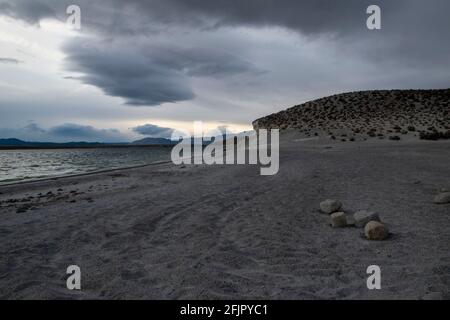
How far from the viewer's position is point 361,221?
6.77 meters

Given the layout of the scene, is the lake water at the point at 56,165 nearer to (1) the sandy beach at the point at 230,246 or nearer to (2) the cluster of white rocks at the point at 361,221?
(1) the sandy beach at the point at 230,246

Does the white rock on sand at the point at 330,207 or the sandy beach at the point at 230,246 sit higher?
the white rock on sand at the point at 330,207

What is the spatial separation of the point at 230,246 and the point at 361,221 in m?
2.77

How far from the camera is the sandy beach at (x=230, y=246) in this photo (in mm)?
4594

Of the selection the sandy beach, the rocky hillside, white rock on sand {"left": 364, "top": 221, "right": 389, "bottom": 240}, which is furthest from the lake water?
white rock on sand {"left": 364, "top": 221, "right": 389, "bottom": 240}

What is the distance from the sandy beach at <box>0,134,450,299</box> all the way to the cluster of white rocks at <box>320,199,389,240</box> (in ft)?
0.59

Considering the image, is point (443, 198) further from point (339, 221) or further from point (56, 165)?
point (56, 165)

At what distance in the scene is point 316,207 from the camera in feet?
28.4

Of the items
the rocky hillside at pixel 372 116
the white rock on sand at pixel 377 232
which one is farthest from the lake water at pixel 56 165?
the white rock on sand at pixel 377 232

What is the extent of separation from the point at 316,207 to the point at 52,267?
615cm

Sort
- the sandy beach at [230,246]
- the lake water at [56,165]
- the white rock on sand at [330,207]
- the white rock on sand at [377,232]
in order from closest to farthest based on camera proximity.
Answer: the sandy beach at [230,246], the white rock on sand at [377,232], the white rock on sand at [330,207], the lake water at [56,165]

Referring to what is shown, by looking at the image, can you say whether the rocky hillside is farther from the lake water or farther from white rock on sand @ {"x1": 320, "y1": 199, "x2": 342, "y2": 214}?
white rock on sand @ {"x1": 320, "y1": 199, "x2": 342, "y2": 214}

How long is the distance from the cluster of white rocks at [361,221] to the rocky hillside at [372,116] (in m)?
24.6
